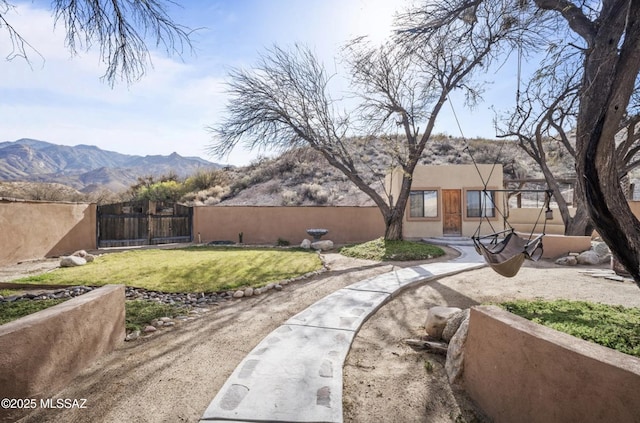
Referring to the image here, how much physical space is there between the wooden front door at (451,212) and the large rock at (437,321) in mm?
11399

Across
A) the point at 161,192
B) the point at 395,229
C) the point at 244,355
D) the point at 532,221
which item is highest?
the point at 161,192

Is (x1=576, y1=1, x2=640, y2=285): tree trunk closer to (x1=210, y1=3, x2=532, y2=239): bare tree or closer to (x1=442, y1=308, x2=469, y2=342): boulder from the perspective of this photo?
(x1=442, y1=308, x2=469, y2=342): boulder

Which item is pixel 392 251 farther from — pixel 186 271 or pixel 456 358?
pixel 456 358

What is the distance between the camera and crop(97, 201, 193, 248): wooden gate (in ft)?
37.0

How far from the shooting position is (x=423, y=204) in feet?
44.9

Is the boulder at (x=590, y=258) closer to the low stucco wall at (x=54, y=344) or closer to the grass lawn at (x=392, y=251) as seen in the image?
the grass lawn at (x=392, y=251)

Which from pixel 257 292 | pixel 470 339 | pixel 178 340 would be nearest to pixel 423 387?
pixel 470 339

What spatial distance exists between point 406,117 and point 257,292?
7829 mm

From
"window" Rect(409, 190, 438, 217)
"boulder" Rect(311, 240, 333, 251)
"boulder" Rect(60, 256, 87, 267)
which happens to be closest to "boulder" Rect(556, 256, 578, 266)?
"window" Rect(409, 190, 438, 217)

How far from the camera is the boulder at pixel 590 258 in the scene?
25.3 feet

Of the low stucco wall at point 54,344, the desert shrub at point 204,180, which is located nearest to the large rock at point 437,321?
the low stucco wall at point 54,344

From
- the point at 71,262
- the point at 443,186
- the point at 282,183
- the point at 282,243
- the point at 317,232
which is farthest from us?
the point at 282,183

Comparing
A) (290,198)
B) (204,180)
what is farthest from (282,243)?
(204,180)

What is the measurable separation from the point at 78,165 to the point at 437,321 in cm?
7296
